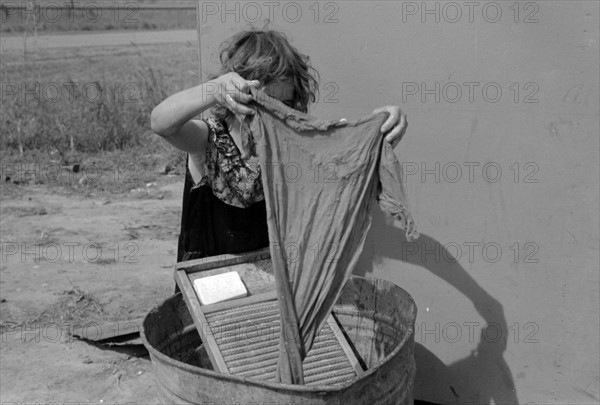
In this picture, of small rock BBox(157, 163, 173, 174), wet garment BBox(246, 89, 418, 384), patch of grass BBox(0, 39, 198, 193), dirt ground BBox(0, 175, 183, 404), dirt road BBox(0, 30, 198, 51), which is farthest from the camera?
dirt road BBox(0, 30, 198, 51)

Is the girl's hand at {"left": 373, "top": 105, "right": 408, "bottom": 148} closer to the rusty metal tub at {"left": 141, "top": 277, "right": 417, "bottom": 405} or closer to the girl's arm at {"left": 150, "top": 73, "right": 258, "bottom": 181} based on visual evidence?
the girl's arm at {"left": 150, "top": 73, "right": 258, "bottom": 181}

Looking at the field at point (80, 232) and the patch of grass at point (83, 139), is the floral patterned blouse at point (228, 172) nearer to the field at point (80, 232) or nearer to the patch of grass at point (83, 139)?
the field at point (80, 232)

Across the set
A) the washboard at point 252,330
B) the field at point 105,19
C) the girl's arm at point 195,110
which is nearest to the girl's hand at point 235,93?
the girl's arm at point 195,110

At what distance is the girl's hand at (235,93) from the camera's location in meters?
2.48

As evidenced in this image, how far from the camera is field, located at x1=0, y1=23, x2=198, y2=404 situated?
4.24 metres

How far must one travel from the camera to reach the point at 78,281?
533cm

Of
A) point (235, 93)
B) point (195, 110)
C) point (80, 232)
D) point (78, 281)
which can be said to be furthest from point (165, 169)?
point (235, 93)

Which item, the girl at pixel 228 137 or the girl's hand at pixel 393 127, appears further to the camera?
the girl at pixel 228 137

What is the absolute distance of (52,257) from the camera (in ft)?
19.0

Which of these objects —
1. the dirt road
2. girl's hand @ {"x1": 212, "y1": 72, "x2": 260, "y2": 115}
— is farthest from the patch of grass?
the dirt road

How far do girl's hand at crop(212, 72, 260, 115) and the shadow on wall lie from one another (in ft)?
4.12

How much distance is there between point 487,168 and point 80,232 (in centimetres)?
402

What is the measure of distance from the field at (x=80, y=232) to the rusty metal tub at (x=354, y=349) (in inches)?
41.9

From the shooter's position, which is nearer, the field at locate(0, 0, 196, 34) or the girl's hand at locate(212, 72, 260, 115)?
the girl's hand at locate(212, 72, 260, 115)
